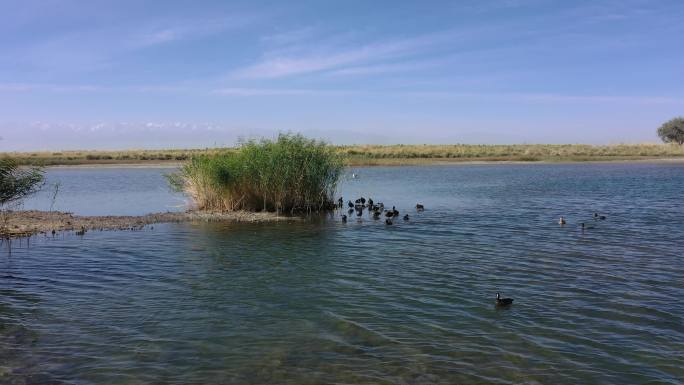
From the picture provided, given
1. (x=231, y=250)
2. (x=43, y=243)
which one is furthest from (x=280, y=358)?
(x=43, y=243)

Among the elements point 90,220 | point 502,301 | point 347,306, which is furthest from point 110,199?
point 502,301

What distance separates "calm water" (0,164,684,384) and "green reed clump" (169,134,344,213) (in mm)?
4019

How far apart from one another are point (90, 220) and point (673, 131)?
110938 mm

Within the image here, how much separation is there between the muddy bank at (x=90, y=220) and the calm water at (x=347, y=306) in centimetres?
149

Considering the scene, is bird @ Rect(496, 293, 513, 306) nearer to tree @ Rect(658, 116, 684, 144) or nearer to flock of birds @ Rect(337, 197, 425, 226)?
flock of birds @ Rect(337, 197, 425, 226)

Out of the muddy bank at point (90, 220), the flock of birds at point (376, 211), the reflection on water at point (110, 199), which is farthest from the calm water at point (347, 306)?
the reflection on water at point (110, 199)

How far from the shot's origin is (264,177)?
24.0 meters

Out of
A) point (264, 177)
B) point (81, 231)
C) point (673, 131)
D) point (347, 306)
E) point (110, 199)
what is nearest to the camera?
point (347, 306)

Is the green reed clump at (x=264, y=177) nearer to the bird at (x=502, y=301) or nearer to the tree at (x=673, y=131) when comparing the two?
the bird at (x=502, y=301)

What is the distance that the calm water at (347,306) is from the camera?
761 centimetres

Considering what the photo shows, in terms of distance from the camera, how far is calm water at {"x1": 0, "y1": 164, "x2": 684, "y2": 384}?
7.61 meters

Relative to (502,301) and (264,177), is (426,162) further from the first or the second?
(502,301)

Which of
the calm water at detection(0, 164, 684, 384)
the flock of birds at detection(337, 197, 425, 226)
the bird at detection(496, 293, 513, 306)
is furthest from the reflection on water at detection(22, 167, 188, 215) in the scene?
the bird at detection(496, 293, 513, 306)

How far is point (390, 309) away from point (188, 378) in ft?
13.5
